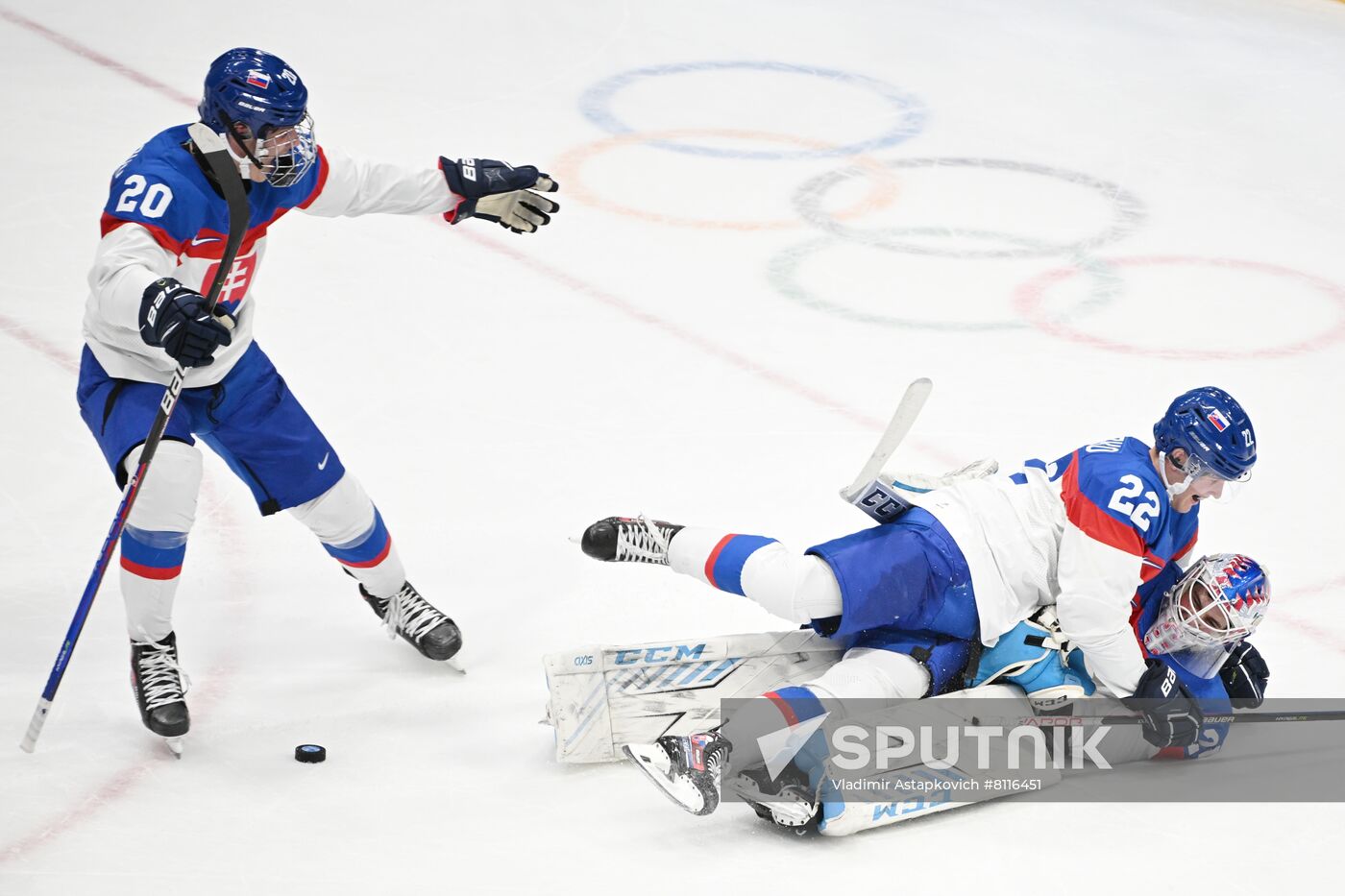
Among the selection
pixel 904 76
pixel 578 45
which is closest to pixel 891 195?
pixel 904 76

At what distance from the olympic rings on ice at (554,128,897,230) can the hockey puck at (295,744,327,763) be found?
3684 millimetres

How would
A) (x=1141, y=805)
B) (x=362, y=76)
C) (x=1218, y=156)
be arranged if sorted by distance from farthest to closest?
1. (x=362, y=76)
2. (x=1218, y=156)
3. (x=1141, y=805)

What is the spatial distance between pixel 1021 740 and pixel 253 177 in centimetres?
204

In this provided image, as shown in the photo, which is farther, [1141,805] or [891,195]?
[891,195]

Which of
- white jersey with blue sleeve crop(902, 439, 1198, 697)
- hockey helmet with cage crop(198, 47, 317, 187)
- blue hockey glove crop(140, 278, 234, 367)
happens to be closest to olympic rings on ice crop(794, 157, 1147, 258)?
white jersey with blue sleeve crop(902, 439, 1198, 697)

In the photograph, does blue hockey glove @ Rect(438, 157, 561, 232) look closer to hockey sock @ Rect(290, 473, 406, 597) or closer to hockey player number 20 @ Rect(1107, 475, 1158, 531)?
hockey sock @ Rect(290, 473, 406, 597)

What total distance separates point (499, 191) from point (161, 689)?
1.44 metres

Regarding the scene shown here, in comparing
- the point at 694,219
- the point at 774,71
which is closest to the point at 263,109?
the point at 694,219

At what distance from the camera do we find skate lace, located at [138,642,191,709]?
11.6ft

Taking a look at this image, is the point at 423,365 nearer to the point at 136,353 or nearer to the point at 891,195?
the point at 136,353

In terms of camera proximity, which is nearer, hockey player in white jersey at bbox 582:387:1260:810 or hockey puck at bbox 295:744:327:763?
hockey player in white jersey at bbox 582:387:1260:810

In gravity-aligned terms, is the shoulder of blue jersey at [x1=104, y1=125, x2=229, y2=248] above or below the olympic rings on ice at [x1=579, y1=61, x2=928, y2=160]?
below

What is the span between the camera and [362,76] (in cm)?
828

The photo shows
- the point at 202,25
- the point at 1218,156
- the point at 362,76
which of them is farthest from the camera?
the point at 202,25
